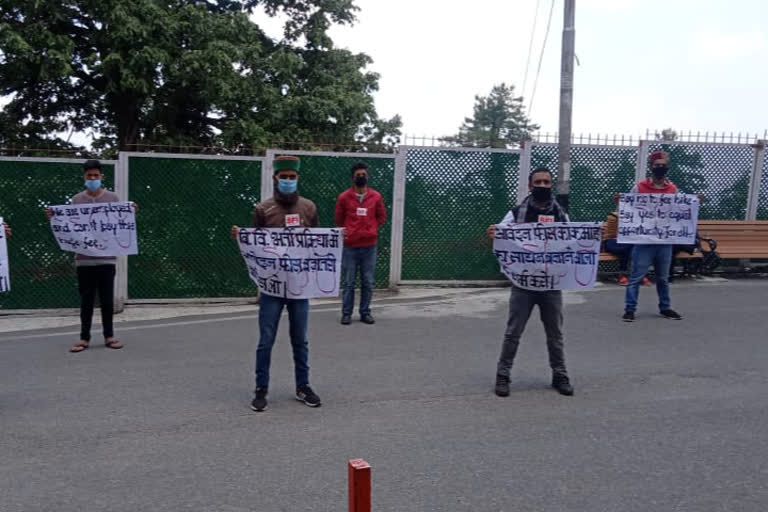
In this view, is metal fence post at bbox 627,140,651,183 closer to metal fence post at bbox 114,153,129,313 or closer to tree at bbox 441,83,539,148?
metal fence post at bbox 114,153,129,313

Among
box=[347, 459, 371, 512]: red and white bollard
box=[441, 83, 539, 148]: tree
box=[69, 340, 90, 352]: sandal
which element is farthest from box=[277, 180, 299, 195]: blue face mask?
box=[441, 83, 539, 148]: tree

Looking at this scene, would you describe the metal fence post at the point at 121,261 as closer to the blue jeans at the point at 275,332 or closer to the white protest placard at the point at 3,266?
the white protest placard at the point at 3,266

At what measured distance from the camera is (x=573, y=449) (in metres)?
4.94

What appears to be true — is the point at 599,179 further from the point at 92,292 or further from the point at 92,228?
the point at 92,292

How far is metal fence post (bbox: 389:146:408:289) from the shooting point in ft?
36.3

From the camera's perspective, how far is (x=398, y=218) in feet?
36.6

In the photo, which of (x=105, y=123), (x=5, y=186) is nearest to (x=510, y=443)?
(x=5, y=186)

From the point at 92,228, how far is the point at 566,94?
24.4ft

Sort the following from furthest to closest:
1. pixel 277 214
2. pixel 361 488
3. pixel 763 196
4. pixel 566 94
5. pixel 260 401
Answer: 1. pixel 763 196
2. pixel 566 94
3. pixel 277 214
4. pixel 260 401
5. pixel 361 488

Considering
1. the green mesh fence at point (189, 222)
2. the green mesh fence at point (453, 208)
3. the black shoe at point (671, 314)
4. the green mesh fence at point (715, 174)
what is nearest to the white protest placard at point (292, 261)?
the green mesh fence at point (189, 222)

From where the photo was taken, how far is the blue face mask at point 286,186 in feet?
19.1

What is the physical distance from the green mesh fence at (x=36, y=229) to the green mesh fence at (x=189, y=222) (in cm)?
64

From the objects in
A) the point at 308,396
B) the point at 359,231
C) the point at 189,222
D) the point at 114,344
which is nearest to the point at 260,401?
the point at 308,396

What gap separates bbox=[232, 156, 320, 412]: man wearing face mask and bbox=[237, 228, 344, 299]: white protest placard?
7 centimetres
